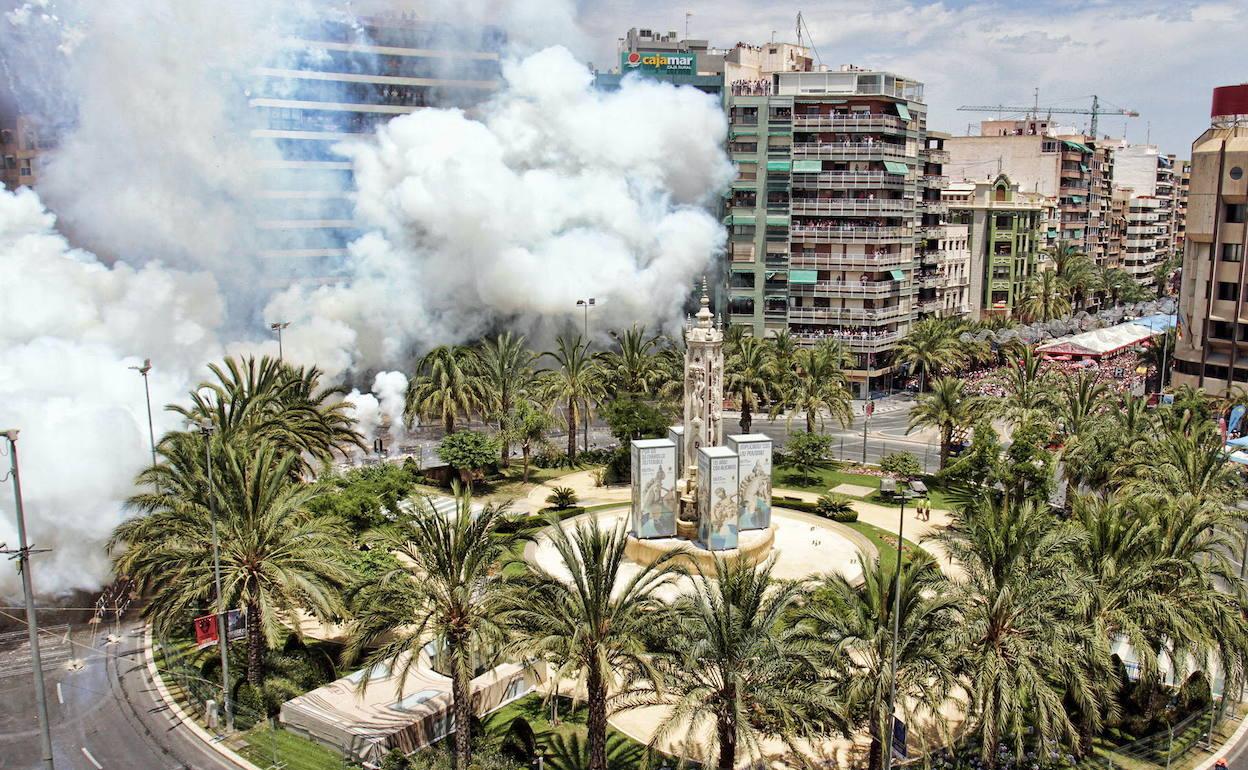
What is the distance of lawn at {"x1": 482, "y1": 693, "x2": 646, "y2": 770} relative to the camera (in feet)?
78.9

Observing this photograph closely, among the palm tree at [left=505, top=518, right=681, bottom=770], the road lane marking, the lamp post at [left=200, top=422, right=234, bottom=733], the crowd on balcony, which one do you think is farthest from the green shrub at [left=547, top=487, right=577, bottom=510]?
the crowd on balcony

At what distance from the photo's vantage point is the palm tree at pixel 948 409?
47.4 m

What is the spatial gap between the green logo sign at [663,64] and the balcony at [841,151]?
42.9 ft

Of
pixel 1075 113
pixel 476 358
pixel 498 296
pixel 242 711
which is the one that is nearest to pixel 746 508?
pixel 242 711

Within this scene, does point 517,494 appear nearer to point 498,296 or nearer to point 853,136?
point 498,296

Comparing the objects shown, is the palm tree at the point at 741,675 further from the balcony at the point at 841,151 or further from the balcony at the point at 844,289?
the balcony at the point at 841,151

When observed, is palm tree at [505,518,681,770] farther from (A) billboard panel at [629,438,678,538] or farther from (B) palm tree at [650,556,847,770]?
(A) billboard panel at [629,438,678,538]

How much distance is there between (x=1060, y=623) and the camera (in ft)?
74.2

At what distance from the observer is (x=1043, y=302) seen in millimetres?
96000

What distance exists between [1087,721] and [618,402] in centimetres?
2817

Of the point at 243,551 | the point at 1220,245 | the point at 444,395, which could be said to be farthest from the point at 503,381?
the point at 1220,245

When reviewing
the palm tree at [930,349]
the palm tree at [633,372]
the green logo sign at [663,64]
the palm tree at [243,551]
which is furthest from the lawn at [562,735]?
the green logo sign at [663,64]

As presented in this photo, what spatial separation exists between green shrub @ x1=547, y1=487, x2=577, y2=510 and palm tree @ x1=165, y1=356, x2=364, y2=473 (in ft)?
31.3

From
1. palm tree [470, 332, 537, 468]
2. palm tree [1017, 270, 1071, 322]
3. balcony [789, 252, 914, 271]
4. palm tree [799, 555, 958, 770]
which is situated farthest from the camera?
palm tree [1017, 270, 1071, 322]
